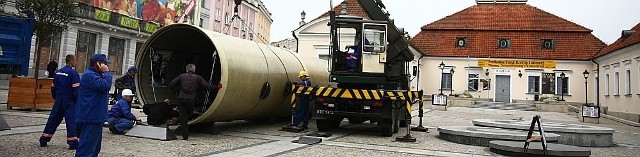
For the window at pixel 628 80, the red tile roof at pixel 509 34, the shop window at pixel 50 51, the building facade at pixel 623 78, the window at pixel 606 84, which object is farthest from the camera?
the red tile roof at pixel 509 34

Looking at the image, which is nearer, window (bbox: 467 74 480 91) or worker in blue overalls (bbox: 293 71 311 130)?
worker in blue overalls (bbox: 293 71 311 130)

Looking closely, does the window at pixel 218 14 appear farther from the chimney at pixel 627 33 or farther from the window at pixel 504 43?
the chimney at pixel 627 33

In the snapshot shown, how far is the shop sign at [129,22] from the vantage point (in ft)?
98.0

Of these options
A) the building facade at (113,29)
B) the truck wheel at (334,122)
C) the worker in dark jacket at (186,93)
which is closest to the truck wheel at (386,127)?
the truck wheel at (334,122)

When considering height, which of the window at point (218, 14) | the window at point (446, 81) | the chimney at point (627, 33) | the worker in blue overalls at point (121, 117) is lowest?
the worker in blue overalls at point (121, 117)

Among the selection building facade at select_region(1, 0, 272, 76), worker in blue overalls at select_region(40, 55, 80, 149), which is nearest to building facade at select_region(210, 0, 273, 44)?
building facade at select_region(1, 0, 272, 76)

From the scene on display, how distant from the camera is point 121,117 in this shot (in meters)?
9.08

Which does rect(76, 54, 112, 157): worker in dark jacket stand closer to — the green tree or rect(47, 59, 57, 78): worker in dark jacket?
rect(47, 59, 57, 78): worker in dark jacket

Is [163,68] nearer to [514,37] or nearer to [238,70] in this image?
[238,70]

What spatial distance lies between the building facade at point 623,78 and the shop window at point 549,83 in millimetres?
4324

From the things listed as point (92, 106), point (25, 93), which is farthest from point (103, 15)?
point (92, 106)

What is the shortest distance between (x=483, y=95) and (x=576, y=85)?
6.54 metres

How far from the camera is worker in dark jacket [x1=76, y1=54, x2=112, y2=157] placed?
5543 millimetres

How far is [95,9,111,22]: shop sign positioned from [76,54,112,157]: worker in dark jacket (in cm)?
2441
